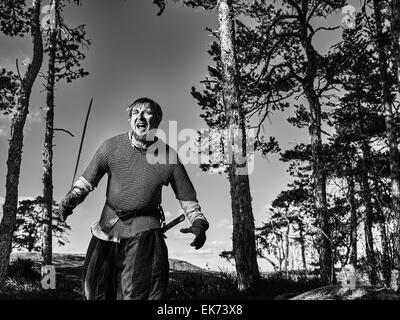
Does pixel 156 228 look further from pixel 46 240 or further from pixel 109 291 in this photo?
pixel 46 240

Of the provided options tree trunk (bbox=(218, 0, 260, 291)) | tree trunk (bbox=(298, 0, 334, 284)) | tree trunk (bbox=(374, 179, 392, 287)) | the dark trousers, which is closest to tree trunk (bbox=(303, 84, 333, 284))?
tree trunk (bbox=(298, 0, 334, 284))

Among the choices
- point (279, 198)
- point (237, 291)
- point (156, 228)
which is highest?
point (279, 198)

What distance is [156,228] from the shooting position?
2.74 meters

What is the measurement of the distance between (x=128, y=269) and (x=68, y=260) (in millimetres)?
19867

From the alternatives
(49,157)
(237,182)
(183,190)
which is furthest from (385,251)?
(49,157)

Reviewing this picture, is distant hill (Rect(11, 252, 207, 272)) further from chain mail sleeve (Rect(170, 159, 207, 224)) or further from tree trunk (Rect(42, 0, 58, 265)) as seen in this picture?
chain mail sleeve (Rect(170, 159, 207, 224))

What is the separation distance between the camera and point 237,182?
8.40m

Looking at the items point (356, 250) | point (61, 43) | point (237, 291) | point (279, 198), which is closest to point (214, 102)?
point (61, 43)

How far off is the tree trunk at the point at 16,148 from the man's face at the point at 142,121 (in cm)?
965

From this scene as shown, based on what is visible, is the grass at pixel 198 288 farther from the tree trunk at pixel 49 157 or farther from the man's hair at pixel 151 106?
the man's hair at pixel 151 106

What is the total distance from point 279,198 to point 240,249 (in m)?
15.6

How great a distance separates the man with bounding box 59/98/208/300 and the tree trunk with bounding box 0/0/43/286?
9.52 m

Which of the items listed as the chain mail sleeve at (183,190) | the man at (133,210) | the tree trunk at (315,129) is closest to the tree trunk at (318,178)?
the tree trunk at (315,129)

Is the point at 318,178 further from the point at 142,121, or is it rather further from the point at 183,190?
the point at 142,121
